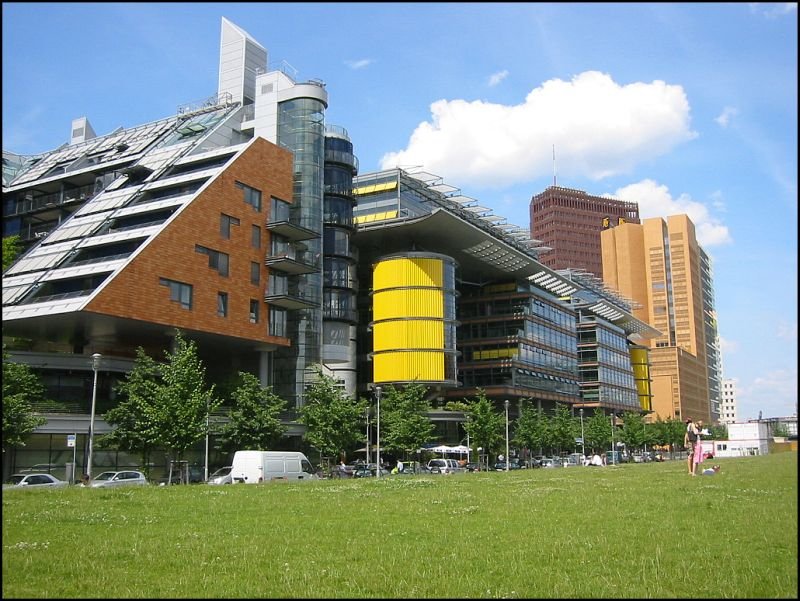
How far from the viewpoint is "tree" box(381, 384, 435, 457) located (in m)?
70.4

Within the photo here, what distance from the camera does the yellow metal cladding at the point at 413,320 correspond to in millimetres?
93625

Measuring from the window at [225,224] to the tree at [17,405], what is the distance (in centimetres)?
2207

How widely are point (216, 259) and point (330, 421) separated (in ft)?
57.5

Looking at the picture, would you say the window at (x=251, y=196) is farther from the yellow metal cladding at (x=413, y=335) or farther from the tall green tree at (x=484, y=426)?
the tall green tree at (x=484, y=426)

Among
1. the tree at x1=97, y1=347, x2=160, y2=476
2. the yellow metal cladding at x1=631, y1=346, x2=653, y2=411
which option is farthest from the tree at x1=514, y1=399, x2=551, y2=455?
the yellow metal cladding at x1=631, y1=346, x2=653, y2=411

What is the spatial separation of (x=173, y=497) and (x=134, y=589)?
54.6 ft

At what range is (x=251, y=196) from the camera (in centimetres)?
7194

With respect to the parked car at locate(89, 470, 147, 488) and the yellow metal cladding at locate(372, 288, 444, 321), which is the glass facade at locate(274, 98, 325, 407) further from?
the parked car at locate(89, 470, 147, 488)

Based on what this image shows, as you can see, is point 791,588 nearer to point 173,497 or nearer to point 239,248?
point 173,497

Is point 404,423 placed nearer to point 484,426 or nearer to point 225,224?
point 484,426

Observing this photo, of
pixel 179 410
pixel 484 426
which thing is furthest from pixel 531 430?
pixel 179 410

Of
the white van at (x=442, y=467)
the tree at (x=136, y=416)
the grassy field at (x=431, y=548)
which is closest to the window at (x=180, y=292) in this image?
the tree at (x=136, y=416)

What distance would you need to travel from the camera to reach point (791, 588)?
7.69 metres

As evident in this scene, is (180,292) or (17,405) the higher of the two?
(180,292)
